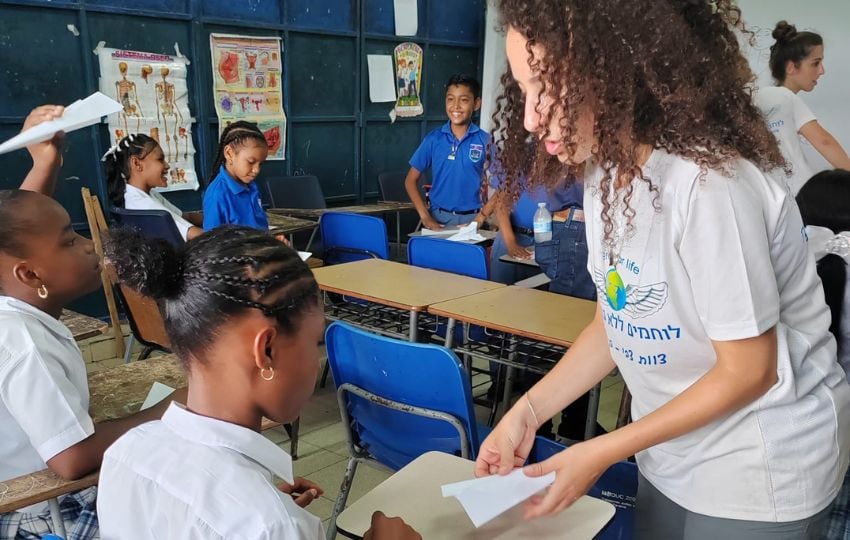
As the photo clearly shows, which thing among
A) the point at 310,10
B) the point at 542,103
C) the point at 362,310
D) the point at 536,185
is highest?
the point at 310,10

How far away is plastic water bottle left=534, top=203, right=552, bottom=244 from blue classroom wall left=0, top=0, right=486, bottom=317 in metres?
2.46

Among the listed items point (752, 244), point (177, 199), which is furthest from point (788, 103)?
point (177, 199)

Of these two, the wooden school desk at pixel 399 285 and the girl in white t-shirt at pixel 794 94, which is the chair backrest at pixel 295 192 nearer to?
the wooden school desk at pixel 399 285

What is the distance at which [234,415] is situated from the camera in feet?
3.13

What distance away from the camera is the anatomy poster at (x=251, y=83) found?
4641 mm

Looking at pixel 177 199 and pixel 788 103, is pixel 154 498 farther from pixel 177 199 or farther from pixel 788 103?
pixel 177 199

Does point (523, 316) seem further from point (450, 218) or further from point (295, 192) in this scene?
point (295, 192)

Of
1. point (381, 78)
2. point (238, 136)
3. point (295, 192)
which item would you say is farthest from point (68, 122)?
point (381, 78)

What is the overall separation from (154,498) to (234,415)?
0.15 metres

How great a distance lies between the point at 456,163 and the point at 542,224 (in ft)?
3.98

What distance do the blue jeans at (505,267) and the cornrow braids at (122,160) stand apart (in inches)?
74.9

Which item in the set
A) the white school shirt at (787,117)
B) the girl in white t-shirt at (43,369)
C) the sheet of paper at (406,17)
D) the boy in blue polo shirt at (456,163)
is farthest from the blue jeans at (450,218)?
the girl in white t-shirt at (43,369)

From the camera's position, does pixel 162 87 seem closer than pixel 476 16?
Yes

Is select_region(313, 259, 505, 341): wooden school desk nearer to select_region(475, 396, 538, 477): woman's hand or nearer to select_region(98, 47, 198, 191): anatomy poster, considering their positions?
select_region(475, 396, 538, 477): woman's hand
